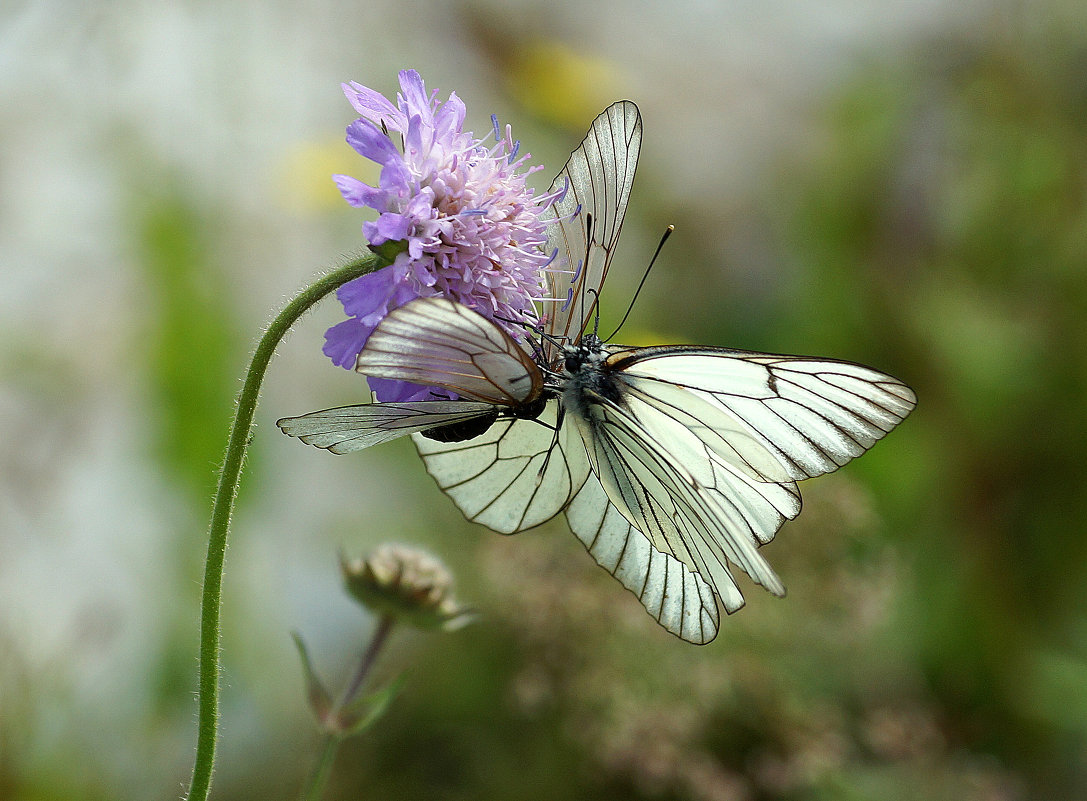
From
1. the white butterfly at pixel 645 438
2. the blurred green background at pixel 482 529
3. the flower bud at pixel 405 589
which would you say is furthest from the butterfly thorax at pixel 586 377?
the blurred green background at pixel 482 529

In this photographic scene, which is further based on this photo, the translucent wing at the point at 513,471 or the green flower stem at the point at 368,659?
the green flower stem at the point at 368,659

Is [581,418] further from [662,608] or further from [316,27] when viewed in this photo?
[316,27]

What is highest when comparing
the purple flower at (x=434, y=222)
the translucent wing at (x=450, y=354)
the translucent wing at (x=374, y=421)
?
the purple flower at (x=434, y=222)

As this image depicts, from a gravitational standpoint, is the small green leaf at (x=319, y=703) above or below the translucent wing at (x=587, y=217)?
below

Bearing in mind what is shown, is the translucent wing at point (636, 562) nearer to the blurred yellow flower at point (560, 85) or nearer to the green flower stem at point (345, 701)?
the green flower stem at point (345, 701)

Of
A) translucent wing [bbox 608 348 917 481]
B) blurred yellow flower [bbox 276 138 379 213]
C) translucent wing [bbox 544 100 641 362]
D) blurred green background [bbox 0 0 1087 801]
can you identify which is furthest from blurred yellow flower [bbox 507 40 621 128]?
translucent wing [bbox 608 348 917 481]

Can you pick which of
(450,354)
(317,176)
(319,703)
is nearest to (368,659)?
(319,703)

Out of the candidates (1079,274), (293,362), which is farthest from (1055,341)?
(293,362)

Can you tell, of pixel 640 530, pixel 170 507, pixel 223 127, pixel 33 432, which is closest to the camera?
pixel 640 530
